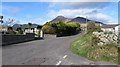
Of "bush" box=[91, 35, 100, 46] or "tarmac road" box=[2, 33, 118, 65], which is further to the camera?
"bush" box=[91, 35, 100, 46]

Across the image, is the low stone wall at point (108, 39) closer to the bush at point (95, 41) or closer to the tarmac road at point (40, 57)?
the bush at point (95, 41)

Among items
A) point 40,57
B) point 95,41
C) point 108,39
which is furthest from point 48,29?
point 40,57

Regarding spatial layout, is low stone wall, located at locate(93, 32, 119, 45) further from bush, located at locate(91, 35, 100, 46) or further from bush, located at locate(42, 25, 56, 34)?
bush, located at locate(42, 25, 56, 34)

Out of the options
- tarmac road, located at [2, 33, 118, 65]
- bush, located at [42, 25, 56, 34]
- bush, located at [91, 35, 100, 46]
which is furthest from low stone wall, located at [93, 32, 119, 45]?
bush, located at [42, 25, 56, 34]

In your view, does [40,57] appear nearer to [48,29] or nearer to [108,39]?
[108,39]

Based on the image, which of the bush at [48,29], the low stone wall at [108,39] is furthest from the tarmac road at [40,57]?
the bush at [48,29]

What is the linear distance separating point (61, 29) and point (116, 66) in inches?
2515

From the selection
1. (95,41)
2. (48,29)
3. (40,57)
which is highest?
(48,29)

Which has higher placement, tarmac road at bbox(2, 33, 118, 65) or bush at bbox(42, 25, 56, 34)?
bush at bbox(42, 25, 56, 34)

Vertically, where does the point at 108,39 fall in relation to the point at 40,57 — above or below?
above

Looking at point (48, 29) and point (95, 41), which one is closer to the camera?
point (95, 41)

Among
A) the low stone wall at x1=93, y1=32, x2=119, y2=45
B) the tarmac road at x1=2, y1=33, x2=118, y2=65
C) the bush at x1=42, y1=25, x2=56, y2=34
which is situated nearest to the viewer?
the tarmac road at x1=2, y1=33, x2=118, y2=65

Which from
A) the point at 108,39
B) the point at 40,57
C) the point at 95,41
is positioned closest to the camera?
the point at 40,57

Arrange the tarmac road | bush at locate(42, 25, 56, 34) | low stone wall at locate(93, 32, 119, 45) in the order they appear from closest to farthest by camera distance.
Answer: the tarmac road
low stone wall at locate(93, 32, 119, 45)
bush at locate(42, 25, 56, 34)
